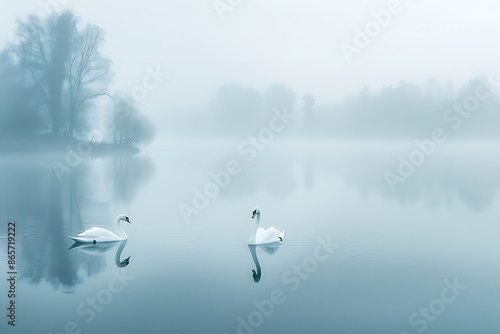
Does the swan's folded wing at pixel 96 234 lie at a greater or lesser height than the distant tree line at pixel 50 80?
lesser

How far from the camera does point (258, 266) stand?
37.5ft

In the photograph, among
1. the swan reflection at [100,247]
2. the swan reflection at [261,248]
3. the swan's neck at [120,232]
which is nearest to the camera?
the swan reflection at [261,248]

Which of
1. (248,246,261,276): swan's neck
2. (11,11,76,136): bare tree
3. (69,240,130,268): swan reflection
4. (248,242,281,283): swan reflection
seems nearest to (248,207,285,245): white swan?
(248,242,281,283): swan reflection

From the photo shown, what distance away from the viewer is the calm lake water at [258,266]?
863 cm

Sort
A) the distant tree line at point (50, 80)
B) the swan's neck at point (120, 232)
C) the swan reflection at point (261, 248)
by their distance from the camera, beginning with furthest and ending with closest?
the distant tree line at point (50, 80), the swan's neck at point (120, 232), the swan reflection at point (261, 248)

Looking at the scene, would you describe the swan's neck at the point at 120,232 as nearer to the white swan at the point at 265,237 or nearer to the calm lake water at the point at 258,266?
the calm lake water at the point at 258,266

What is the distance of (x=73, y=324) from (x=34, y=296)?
1.36 meters

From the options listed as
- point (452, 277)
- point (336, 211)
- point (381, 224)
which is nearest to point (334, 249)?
point (452, 277)

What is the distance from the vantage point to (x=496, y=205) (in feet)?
67.8

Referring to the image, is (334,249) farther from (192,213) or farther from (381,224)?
(192,213)

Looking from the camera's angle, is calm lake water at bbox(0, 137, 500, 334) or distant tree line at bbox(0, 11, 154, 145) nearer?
calm lake water at bbox(0, 137, 500, 334)

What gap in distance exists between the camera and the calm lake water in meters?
8.63

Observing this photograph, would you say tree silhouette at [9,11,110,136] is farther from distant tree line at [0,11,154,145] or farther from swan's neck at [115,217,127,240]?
swan's neck at [115,217,127,240]

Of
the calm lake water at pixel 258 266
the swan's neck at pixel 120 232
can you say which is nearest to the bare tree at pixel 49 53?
the calm lake water at pixel 258 266
